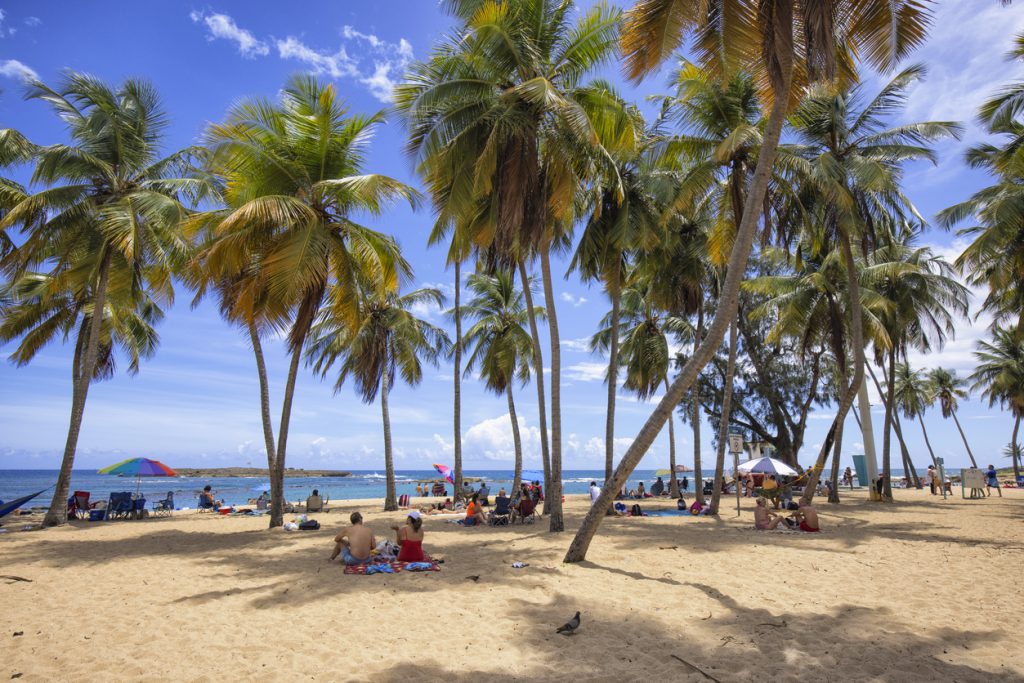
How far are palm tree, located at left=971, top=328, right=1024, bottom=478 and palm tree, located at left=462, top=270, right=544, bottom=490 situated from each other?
30.7 m

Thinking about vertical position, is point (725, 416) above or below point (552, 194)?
below

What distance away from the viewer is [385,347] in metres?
22.7

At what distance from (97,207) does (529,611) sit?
15569 millimetres

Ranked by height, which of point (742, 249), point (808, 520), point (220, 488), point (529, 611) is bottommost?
point (220, 488)

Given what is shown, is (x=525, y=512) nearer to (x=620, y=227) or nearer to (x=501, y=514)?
(x=501, y=514)

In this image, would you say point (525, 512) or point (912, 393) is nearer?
point (525, 512)

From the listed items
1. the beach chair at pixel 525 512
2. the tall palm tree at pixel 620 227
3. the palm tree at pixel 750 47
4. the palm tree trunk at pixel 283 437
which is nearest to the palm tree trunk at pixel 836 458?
the tall palm tree at pixel 620 227

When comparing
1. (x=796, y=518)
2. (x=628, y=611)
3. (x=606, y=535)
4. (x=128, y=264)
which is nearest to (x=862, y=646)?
(x=628, y=611)

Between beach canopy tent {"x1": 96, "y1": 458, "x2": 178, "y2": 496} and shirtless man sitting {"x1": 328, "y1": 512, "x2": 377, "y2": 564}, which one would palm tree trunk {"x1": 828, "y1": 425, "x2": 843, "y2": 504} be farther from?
beach canopy tent {"x1": 96, "y1": 458, "x2": 178, "y2": 496}

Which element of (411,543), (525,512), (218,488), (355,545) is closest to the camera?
(355,545)

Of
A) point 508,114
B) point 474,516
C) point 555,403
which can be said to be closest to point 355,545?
point 555,403

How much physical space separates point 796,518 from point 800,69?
9.44 meters

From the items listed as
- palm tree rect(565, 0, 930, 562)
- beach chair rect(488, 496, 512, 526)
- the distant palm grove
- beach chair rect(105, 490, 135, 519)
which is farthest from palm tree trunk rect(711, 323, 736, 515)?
beach chair rect(105, 490, 135, 519)

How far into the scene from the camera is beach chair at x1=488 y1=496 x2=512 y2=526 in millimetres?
14797
